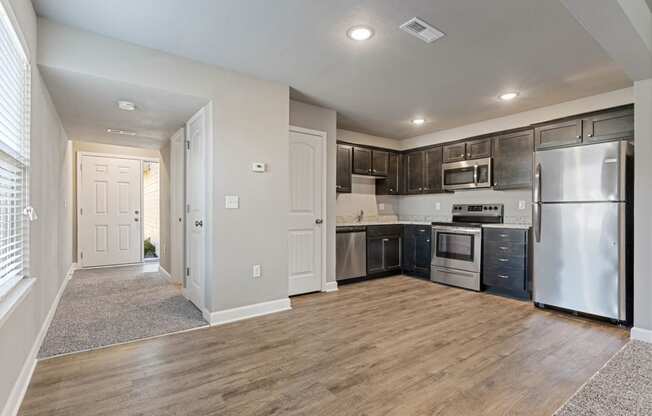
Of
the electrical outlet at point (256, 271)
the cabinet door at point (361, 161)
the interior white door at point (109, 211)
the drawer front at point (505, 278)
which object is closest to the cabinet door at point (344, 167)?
the cabinet door at point (361, 161)

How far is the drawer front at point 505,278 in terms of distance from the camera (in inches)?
160

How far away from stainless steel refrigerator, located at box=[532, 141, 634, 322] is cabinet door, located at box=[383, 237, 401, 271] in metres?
2.10

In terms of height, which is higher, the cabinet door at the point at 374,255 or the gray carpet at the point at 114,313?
the cabinet door at the point at 374,255

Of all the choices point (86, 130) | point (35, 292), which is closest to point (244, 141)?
point (35, 292)

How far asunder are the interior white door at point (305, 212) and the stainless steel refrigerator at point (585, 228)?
2.52 metres

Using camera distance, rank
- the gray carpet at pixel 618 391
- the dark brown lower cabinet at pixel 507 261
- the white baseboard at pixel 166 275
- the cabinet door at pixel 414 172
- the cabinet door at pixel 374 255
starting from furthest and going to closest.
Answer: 1. the cabinet door at pixel 414 172
2. the cabinet door at pixel 374 255
3. the white baseboard at pixel 166 275
4. the dark brown lower cabinet at pixel 507 261
5. the gray carpet at pixel 618 391

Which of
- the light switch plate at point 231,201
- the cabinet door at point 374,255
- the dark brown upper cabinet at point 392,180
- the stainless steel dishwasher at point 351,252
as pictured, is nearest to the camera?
the light switch plate at point 231,201

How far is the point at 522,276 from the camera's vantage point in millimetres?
4055

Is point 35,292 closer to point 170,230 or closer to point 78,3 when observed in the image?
point 78,3

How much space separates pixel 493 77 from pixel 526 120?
152cm

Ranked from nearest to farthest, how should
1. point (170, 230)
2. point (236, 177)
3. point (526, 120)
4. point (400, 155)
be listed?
point (236, 177)
point (526, 120)
point (170, 230)
point (400, 155)

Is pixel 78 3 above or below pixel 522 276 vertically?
above

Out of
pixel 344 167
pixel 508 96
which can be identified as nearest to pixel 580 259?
pixel 508 96

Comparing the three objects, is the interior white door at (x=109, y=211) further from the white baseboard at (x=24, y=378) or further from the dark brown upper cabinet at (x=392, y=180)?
the dark brown upper cabinet at (x=392, y=180)
